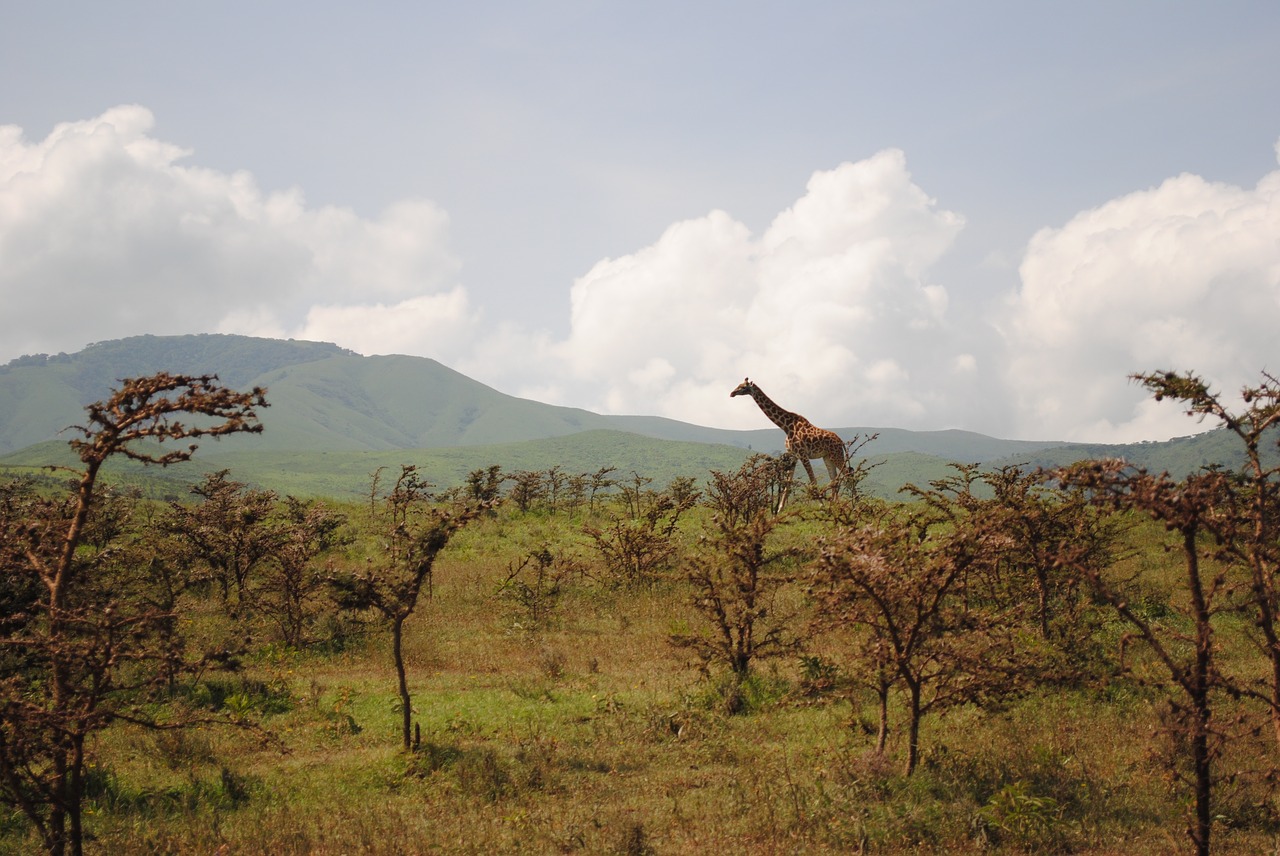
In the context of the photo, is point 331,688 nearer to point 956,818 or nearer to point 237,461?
point 956,818

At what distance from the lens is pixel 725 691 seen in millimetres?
13492

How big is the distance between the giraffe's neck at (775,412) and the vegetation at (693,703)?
40.6ft

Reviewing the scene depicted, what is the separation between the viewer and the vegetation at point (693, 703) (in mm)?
7086

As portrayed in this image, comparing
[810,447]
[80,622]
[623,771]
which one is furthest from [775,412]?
[80,622]

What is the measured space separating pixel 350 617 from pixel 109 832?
9907mm

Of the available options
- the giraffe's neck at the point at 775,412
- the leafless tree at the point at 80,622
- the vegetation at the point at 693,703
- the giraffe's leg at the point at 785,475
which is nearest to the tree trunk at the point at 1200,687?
the vegetation at the point at 693,703

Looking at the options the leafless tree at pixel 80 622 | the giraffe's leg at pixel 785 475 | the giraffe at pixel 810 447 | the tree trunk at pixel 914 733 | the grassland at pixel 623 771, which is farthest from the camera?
the giraffe at pixel 810 447

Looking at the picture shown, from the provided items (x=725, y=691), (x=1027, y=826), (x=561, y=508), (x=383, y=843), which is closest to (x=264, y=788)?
(x=383, y=843)

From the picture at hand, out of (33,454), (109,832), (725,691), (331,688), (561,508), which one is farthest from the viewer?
(33,454)

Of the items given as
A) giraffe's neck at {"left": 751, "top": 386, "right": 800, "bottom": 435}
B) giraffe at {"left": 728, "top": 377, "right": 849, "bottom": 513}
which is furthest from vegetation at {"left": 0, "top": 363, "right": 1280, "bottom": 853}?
giraffe's neck at {"left": 751, "top": 386, "right": 800, "bottom": 435}

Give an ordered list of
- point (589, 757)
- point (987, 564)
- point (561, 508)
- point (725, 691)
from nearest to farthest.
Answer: point (987, 564) < point (589, 757) < point (725, 691) < point (561, 508)

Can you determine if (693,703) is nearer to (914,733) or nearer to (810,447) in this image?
(914,733)

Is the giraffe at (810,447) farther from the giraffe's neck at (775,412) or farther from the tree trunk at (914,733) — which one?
the tree trunk at (914,733)

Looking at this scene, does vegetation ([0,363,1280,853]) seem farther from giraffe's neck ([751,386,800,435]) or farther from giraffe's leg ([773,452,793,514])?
giraffe's neck ([751,386,800,435])
